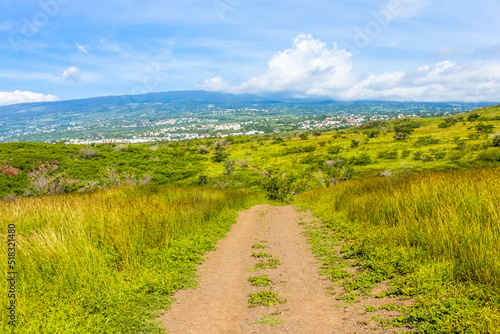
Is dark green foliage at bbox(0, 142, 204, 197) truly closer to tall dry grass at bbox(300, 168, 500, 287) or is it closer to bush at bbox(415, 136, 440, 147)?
tall dry grass at bbox(300, 168, 500, 287)

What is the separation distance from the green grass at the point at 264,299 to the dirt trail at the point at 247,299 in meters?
0.11

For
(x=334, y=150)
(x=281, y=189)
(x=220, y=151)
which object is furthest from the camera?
(x=220, y=151)

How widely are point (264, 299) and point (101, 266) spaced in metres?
3.95

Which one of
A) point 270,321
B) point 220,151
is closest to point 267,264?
point 270,321

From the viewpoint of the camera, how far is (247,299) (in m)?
6.20

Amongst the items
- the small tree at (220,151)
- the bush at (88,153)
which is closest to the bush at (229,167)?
the small tree at (220,151)

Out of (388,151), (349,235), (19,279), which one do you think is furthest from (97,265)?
(388,151)

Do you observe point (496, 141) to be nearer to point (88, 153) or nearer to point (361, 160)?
point (361, 160)

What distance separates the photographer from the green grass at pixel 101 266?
16.5ft

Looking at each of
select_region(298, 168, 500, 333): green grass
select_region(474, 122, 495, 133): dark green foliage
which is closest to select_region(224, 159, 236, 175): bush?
select_region(298, 168, 500, 333): green grass

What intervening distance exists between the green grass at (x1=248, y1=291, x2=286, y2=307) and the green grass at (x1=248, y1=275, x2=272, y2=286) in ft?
1.63

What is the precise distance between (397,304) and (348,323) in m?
1.06

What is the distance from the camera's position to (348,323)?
488 cm

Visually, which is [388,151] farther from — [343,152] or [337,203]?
[337,203]
